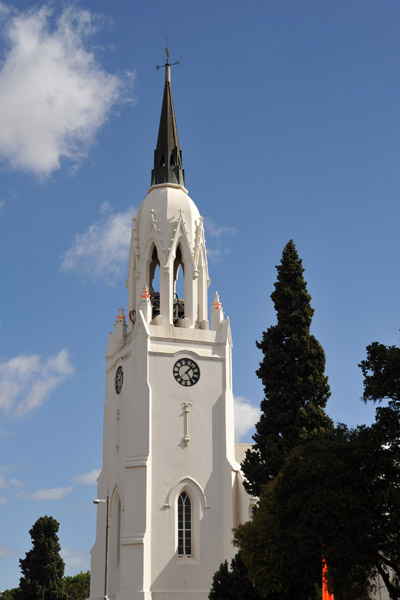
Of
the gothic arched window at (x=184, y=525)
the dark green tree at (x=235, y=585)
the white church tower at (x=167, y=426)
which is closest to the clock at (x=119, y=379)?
the white church tower at (x=167, y=426)

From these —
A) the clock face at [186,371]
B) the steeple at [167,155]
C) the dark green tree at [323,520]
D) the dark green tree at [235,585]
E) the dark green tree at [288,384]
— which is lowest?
the dark green tree at [235,585]

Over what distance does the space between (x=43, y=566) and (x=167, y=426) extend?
2142 centimetres

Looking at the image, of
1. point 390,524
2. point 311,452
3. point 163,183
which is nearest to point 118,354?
point 163,183

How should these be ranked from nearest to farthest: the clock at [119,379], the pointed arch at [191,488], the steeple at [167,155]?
the pointed arch at [191,488]
the clock at [119,379]
the steeple at [167,155]

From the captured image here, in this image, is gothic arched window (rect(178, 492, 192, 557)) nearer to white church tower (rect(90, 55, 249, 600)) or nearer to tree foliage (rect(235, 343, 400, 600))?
white church tower (rect(90, 55, 249, 600))

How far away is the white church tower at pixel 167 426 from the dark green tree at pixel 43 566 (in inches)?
528

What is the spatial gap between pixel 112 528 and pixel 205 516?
246 inches

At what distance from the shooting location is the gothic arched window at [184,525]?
42594 millimetres

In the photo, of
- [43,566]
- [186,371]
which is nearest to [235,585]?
[186,371]

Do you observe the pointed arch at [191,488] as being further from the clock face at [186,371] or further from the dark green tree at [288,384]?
the dark green tree at [288,384]

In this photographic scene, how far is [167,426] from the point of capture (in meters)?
44.6

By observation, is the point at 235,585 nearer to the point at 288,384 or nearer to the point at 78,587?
the point at 288,384

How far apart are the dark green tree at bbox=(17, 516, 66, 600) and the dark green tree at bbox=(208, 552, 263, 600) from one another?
26.8 meters

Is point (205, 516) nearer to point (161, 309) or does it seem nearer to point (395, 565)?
point (161, 309)
